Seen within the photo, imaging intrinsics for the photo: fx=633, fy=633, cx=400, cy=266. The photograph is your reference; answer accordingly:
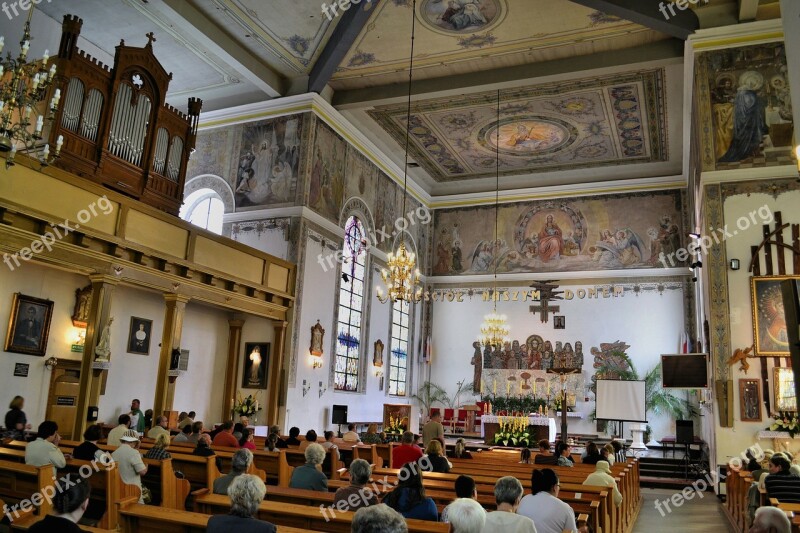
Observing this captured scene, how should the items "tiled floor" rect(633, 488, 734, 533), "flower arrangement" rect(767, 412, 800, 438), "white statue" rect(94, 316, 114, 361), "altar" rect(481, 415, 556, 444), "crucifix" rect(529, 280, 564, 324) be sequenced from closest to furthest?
1. "tiled floor" rect(633, 488, 734, 533)
2. "white statue" rect(94, 316, 114, 361)
3. "flower arrangement" rect(767, 412, 800, 438)
4. "altar" rect(481, 415, 556, 444)
5. "crucifix" rect(529, 280, 564, 324)

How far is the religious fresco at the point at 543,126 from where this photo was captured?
16.9 metres

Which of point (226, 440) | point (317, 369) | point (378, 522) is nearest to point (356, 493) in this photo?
point (378, 522)

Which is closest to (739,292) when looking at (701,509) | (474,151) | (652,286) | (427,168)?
(701,509)

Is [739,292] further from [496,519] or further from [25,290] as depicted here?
[25,290]

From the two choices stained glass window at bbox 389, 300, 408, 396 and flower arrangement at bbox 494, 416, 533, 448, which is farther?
stained glass window at bbox 389, 300, 408, 396

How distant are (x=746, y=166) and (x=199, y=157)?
537 inches

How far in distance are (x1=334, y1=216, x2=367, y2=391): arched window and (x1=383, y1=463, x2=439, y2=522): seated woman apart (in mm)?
12832

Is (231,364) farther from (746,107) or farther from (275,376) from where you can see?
(746,107)

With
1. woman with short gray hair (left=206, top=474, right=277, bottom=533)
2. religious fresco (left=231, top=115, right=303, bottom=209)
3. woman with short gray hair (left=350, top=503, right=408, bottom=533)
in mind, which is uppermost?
religious fresco (left=231, top=115, right=303, bottom=209)

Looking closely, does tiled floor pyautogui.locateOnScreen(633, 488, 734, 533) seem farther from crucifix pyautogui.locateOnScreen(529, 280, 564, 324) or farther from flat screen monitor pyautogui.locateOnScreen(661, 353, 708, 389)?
crucifix pyautogui.locateOnScreen(529, 280, 564, 324)

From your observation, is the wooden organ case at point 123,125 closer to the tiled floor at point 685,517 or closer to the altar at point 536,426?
the altar at point 536,426

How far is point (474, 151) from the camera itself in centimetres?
2109

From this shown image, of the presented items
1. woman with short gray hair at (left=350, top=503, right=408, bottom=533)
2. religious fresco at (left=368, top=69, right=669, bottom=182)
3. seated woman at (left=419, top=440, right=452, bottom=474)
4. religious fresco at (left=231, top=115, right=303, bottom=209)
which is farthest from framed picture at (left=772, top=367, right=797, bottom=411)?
religious fresco at (left=231, top=115, right=303, bottom=209)

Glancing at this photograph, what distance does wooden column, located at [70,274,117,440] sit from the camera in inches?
407
